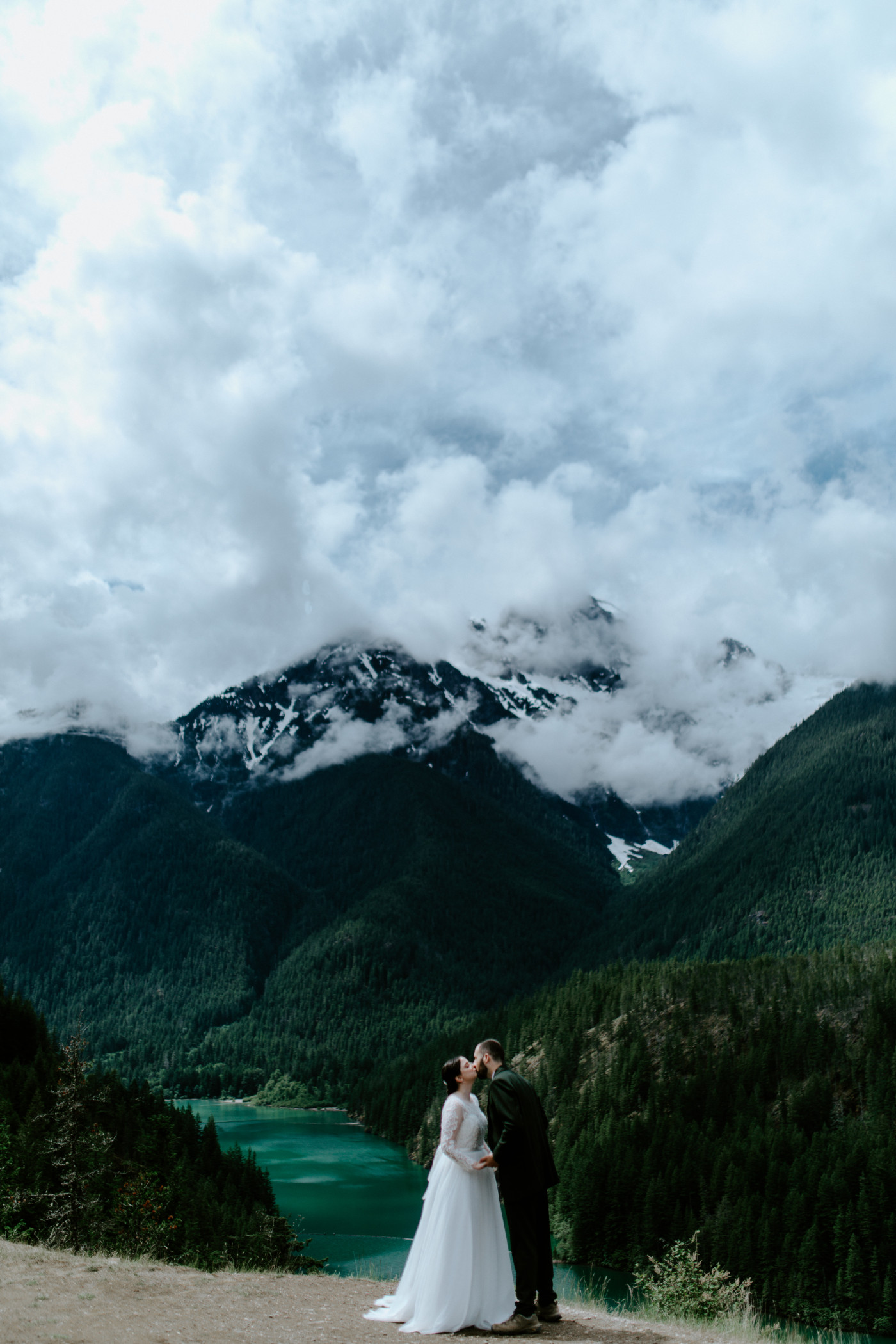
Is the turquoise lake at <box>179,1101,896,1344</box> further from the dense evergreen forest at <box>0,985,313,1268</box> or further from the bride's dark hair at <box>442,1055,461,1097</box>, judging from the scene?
the bride's dark hair at <box>442,1055,461,1097</box>

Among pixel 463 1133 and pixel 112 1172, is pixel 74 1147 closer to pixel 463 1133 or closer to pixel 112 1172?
pixel 463 1133

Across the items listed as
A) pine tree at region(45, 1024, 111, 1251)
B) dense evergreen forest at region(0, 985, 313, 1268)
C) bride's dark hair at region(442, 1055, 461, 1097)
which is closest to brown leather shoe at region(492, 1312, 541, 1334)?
bride's dark hair at region(442, 1055, 461, 1097)

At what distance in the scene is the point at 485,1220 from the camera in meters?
15.1

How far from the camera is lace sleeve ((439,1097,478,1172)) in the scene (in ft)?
49.1

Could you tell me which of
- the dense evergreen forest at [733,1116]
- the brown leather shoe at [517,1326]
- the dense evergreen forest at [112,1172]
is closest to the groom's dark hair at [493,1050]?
the brown leather shoe at [517,1326]

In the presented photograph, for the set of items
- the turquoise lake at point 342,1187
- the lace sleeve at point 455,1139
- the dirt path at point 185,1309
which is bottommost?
the turquoise lake at point 342,1187

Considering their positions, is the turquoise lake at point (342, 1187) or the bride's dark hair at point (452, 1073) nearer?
the bride's dark hair at point (452, 1073)

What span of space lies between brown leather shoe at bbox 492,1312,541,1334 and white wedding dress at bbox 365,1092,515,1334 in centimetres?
14

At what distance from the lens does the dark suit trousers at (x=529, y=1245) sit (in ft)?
48.5

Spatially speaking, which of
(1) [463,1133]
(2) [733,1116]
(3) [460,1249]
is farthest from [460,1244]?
(2) [733,1116]

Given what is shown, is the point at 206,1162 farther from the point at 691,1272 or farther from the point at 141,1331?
the point at 141,1331

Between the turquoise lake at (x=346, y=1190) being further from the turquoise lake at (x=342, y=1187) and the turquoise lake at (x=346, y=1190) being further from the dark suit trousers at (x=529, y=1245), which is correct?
the dark suit trousers at (x=529, y=1245)

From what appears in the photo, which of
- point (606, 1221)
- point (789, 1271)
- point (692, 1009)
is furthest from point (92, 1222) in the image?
point (692, 1009)

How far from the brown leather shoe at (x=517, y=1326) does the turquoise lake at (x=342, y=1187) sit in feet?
179
